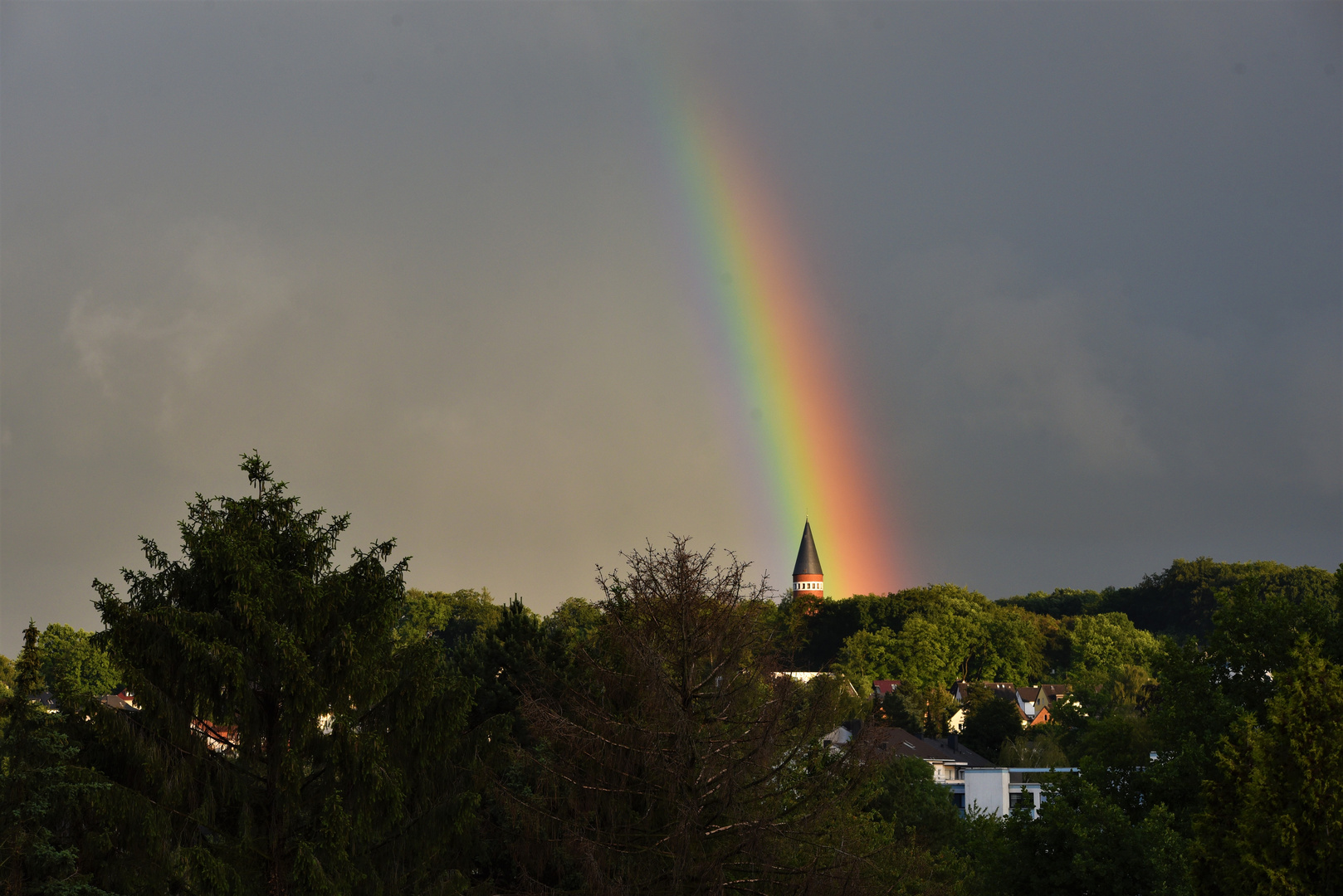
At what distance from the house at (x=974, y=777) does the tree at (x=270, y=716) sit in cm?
4183

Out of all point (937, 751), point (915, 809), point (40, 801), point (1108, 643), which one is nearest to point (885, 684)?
point (1108, 643)

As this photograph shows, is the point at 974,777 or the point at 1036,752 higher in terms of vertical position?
the point at 1036,752

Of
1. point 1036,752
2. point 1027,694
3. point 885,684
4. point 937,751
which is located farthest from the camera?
point 1027,694

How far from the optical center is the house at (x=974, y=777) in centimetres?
6644

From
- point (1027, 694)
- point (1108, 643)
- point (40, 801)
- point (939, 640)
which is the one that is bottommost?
point (40, 801)

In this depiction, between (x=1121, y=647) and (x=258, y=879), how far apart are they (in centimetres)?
12886

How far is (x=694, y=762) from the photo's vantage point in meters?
16.5

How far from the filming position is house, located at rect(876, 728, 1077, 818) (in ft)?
218

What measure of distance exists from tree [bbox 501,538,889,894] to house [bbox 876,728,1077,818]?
4222 centimetres

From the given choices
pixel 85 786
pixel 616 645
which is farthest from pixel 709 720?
pixel 85 786

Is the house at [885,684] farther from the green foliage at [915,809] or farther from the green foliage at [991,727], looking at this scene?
the green foliage at [915,809]

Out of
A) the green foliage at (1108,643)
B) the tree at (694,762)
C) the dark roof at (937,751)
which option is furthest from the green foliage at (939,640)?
the tree at (694,762)

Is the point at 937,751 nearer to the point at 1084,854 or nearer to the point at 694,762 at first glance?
the point at 1084,854

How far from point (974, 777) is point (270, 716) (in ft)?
181
